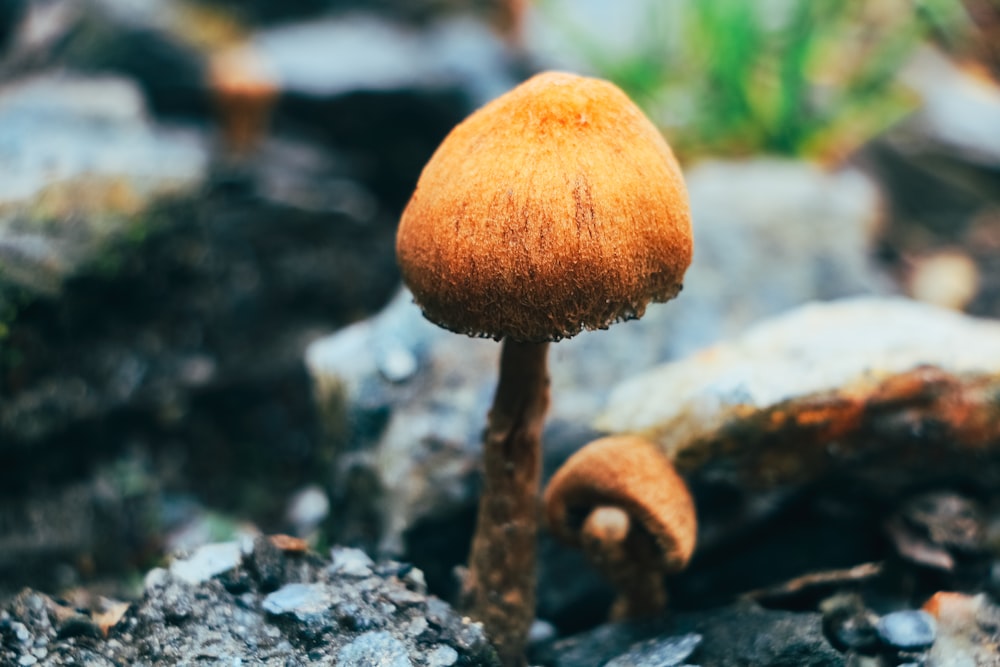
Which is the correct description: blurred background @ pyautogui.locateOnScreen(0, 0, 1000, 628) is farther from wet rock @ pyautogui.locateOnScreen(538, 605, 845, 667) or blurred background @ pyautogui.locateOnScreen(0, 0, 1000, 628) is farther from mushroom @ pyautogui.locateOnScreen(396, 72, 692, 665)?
mushroom @ pyautogui.locateOnScreen(396, 72, 692, 665)

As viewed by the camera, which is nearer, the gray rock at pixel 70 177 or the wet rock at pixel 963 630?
the wet rock at pixel 963 630

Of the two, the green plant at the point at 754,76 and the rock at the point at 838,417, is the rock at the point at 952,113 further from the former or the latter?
the rock at the point at 838,417

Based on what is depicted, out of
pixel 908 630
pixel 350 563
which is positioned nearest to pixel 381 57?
pixel 350 563

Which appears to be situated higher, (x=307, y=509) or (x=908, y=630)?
(x=307, y=509)

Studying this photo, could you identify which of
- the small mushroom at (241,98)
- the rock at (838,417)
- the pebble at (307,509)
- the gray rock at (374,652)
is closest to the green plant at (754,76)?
the small mushroom at (241,98)

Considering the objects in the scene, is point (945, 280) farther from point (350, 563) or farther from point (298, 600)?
point (298, 600)

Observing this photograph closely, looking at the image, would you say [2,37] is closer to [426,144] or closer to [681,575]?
[426,144]

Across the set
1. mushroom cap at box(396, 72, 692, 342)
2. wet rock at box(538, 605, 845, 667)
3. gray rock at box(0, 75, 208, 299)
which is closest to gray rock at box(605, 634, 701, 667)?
wet rock at box(538, 605, 845, 667)
